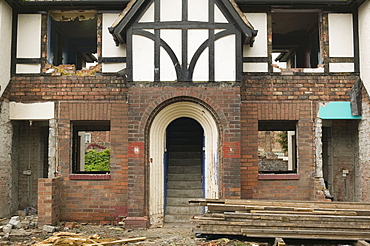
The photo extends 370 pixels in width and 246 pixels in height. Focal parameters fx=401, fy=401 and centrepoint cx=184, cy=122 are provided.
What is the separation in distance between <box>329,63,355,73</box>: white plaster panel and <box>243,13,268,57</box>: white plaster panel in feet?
5.75

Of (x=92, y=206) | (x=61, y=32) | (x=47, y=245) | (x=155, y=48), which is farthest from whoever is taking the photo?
(x=61, y=32)

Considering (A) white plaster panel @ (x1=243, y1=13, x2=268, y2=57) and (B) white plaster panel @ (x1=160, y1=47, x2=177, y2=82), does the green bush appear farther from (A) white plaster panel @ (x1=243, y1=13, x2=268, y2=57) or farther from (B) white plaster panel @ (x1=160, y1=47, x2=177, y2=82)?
(A) white plaster panel @ (x1=243, y1=13, x2=268, y2=57)

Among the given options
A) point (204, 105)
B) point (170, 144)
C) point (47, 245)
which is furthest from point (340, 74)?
point (47, 245)

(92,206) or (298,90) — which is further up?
(298,90)

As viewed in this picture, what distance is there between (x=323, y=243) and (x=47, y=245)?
208 inches

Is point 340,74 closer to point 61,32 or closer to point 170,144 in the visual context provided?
point 170,144

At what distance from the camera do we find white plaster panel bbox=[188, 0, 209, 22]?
31.4ft

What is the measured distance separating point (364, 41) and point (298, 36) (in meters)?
3.55

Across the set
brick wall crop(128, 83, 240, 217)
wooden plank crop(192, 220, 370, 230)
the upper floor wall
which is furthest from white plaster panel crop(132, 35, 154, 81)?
wooden plank crop(192, 220, 370, 230)

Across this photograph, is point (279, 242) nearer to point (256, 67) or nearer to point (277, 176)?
point (277, 176)

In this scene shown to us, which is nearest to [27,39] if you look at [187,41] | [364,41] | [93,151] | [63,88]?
[63,88]

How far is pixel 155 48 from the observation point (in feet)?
31.2

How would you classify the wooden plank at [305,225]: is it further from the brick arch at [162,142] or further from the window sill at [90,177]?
the window sill at [90,177]

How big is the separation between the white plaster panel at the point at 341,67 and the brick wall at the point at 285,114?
0.53 ft
